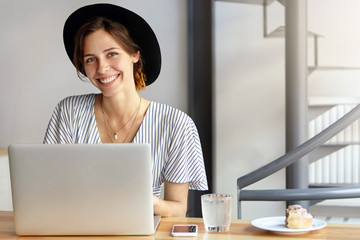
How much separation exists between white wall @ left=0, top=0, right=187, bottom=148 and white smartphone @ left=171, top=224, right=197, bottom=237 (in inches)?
99.2

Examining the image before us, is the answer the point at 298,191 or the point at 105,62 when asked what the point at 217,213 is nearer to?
the point at 105,62

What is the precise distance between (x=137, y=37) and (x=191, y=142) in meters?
0.50

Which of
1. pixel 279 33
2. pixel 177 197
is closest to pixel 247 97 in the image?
pixel 279 33

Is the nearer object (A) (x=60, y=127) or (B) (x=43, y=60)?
(A) (x=60, y=127)

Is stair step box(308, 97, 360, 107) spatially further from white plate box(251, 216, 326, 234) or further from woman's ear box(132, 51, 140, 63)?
white plate box(251, 216, 326, 234)

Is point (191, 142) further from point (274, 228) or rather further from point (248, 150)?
point (248, 150)

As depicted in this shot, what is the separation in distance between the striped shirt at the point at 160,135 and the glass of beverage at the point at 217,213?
0.56 m

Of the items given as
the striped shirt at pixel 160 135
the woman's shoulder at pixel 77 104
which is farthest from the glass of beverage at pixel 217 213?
the woman's shoulder at pixel 77 104

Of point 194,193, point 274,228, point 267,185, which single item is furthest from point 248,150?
point 274,228

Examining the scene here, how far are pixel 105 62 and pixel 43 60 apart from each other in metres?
2.00

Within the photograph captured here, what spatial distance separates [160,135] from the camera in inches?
78.6

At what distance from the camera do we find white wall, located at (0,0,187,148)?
12.6 feet

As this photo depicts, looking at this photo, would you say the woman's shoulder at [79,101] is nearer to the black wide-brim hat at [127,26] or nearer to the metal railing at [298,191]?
the black wide-brim hat at [127,26]

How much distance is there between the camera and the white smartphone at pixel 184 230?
4.32ft
